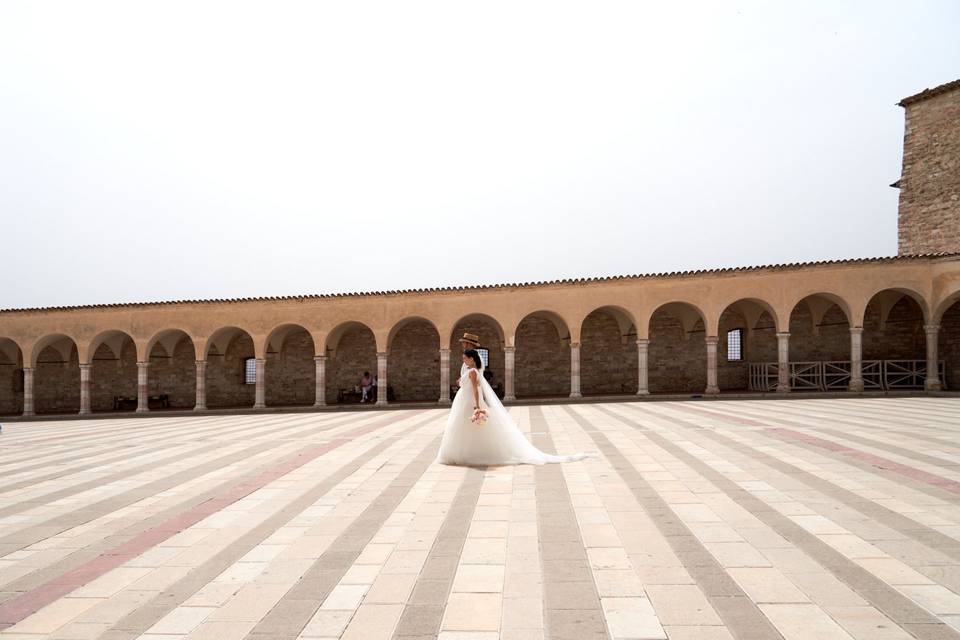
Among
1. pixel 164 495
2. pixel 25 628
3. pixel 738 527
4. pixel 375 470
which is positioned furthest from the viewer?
pixel 375 470

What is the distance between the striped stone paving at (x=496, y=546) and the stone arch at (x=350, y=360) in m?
20.6

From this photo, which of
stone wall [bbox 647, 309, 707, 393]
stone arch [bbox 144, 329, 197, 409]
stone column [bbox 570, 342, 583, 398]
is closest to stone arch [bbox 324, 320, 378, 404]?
stone arch [bbox 144, 329, 197, 409]

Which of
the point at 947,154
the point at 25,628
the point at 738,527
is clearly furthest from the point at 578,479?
the point at 947,154

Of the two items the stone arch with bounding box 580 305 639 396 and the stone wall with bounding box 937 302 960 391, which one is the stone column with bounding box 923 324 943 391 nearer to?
the stone wall with bounding box 937 302 960 391

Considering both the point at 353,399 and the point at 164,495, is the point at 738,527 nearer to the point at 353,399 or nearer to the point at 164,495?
the point at 164,495

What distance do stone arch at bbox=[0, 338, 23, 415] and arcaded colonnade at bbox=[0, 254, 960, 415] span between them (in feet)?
0.24

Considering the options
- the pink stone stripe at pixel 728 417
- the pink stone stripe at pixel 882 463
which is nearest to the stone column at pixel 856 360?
the pink stone stripe at pixel 728 417

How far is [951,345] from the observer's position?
2602 cm

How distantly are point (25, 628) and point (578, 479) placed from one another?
5.69 m

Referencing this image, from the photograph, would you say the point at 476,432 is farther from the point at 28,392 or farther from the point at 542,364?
the point at 28,392

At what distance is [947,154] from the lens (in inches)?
1174

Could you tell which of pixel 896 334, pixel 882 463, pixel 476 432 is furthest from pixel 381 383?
pixel 896 334

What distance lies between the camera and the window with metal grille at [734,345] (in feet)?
96.1

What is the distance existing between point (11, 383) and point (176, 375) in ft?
28.3
